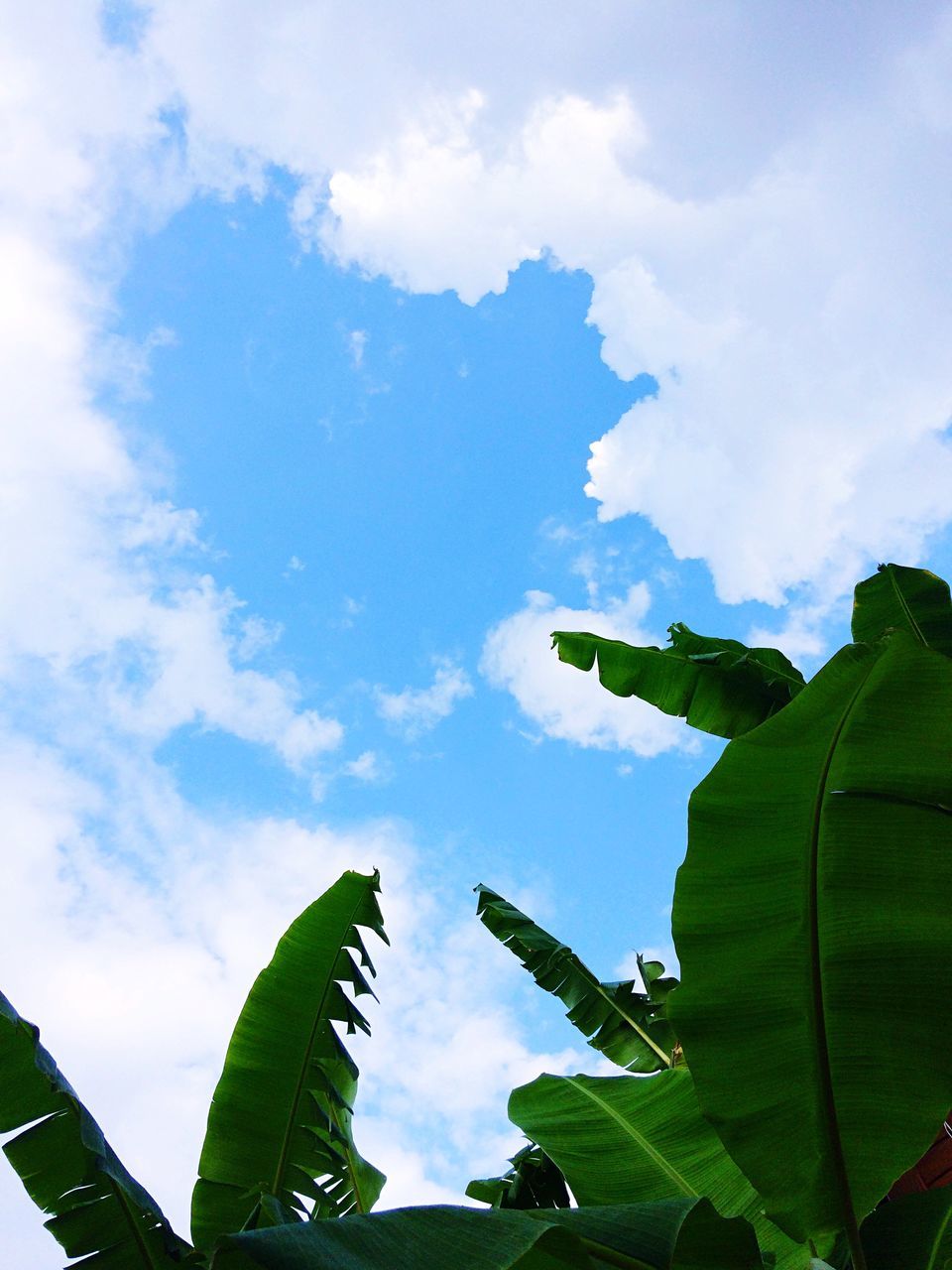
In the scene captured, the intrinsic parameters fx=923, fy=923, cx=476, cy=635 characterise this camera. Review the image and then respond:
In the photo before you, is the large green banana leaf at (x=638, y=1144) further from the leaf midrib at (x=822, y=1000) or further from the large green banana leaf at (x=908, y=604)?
the large green banana leaf at (x=908, y=604)

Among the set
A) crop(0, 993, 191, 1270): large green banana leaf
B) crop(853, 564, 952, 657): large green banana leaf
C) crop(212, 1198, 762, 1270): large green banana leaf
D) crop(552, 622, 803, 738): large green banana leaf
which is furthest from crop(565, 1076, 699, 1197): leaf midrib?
crop(853, 564, 952, 657): large green banana leaf

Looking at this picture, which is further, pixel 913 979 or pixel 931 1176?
pixel 931 1176

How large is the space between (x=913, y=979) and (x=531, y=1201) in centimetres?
167

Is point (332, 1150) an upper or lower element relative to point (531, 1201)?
upper

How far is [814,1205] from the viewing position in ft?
4.98

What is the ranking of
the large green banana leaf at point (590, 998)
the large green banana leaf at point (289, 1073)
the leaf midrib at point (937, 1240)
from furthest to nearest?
the large green banana leaf at point (590, 998), the large green banana leaf at point (289, 1073), the leaf midrib at point (937, 1240)

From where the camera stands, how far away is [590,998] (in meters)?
3.61

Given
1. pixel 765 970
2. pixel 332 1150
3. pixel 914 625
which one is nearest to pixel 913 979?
pixel 765 970

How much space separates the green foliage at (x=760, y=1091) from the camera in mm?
1150

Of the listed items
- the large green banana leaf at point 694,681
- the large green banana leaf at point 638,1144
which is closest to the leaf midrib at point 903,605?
the large green banana leaf at point 694,681

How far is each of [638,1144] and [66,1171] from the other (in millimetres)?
1216

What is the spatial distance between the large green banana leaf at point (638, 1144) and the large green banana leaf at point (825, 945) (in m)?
0.47

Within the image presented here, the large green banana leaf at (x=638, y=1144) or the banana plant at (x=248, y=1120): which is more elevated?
the banana plant at (x=248, y=1120)

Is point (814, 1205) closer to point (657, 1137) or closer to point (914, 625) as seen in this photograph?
point (657, 1137)
